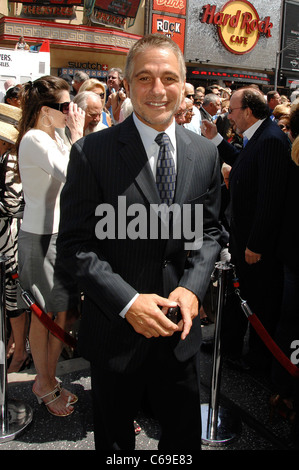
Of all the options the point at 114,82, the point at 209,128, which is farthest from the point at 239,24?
the point at 209,128

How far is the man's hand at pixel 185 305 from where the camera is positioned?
5.24 ft

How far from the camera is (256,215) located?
2.88 metres

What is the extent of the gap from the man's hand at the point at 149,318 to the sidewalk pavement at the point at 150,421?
1222mm

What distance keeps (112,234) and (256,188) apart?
5.47 feet

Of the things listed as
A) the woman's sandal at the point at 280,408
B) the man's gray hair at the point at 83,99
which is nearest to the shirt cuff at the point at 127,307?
the woman's sandal at the point at 280,408

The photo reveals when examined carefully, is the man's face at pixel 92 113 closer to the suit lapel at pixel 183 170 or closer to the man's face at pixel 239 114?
the man's face at pixel 239 114

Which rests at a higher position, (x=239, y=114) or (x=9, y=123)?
(x=239, y=114)

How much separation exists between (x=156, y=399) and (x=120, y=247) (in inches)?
27.8

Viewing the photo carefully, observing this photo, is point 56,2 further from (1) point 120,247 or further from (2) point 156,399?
(2) point 156,399

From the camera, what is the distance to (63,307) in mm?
2658
